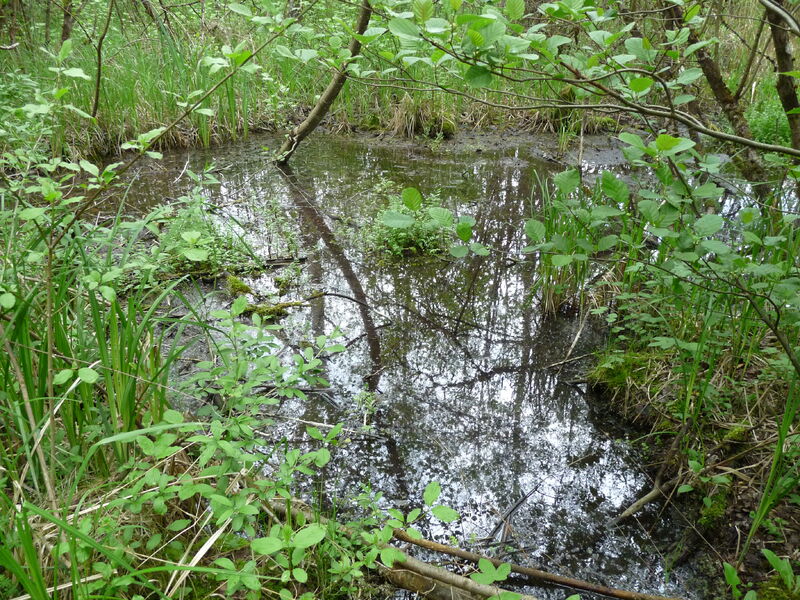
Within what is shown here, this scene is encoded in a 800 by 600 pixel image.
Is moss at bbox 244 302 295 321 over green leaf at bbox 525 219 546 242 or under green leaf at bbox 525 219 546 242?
under

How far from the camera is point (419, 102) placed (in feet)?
20.9

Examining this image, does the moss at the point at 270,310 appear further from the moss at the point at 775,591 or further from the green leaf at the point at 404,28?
the moss at the point at 775,591

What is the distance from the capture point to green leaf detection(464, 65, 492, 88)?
1.27 meters

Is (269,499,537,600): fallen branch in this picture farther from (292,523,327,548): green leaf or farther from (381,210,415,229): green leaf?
(381,210,415,229): green leaf

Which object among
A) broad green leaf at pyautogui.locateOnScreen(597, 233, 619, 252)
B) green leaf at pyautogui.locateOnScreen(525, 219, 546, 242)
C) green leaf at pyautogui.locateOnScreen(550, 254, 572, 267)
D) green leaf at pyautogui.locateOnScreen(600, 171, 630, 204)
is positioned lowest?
green leaf at pyautogui.locateOnScreen(550, 254, 572, 267)

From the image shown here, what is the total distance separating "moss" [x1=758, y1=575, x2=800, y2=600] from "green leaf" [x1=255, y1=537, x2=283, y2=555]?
1475 millimetres

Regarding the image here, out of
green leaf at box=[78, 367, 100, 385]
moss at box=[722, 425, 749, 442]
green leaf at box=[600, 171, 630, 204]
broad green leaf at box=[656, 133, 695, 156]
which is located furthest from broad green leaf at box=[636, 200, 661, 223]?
green leaf at box=[78, 367, 100, 385]

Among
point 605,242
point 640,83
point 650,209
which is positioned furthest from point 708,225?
point 640,83

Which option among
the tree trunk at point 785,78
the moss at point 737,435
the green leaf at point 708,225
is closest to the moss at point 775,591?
the moss at point 737,435

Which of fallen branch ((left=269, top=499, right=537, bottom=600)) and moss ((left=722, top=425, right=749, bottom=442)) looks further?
moss ((left=722, top=425, right=749, bottom=442))

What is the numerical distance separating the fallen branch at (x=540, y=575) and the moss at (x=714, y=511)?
451 mm

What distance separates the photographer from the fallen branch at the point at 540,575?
64.3 inches

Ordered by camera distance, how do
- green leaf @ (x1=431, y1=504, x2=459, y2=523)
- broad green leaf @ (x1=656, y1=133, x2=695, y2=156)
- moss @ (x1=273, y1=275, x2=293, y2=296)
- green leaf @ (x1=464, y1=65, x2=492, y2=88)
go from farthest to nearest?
moss @ (x1=273, y1=275, x2=293, y2=296)
green leaf @ (x1=431, y1=504, x2=459, y2=523)
green leaf @ (x1=464, y1=65, x2=492, y2=88)
broad green leaf @ (x1=656, y1=133, x2=695, y2=156)

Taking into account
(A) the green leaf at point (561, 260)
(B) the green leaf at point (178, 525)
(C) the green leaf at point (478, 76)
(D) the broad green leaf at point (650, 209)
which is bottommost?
(B) the green leaf at point (178, 525)
